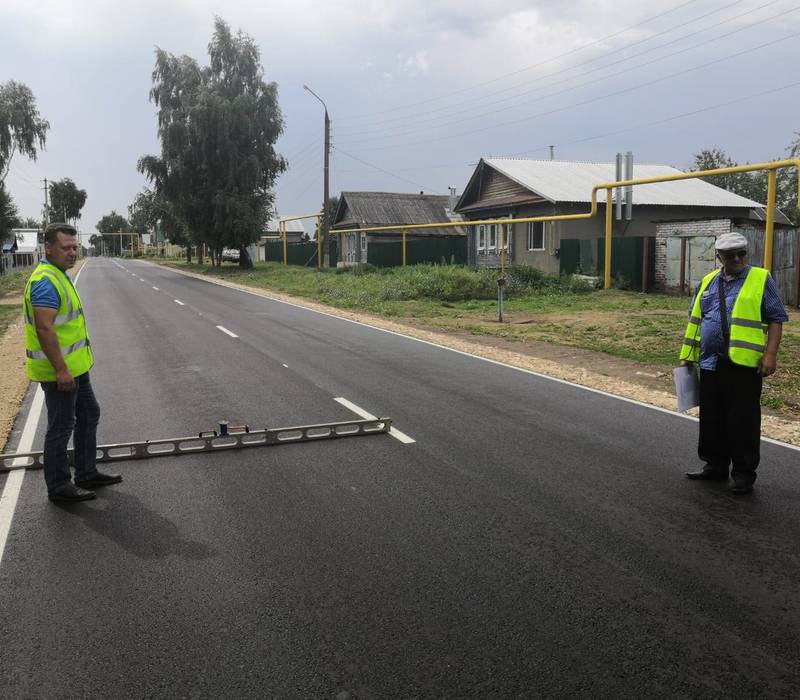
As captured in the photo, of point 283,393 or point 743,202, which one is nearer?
point 283,393

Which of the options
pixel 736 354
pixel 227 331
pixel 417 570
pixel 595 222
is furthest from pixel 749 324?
pixel 595 222

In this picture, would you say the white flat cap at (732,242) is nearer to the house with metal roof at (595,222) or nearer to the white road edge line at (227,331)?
the white road edge line at (227,331)

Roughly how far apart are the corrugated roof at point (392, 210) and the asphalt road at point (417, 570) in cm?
4304

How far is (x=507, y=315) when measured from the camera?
1936 cm

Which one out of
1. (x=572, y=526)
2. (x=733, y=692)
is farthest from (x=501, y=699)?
(x=572, y=526)

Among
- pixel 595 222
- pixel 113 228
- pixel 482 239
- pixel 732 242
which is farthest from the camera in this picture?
pixel 113 228

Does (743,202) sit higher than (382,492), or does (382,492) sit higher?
(743,202)

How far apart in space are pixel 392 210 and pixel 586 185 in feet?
64.1

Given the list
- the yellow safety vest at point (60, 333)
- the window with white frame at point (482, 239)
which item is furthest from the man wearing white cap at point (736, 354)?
the window with white frame at point (482, 239)

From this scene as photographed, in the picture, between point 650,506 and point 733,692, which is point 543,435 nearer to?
point 650,506

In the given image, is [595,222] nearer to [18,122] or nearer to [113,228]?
[18,122]

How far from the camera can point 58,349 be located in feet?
16.8

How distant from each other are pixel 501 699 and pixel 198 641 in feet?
4.45

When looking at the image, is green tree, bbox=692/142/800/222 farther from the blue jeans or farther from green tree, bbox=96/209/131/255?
green tree, bbox=96/209/131/255
